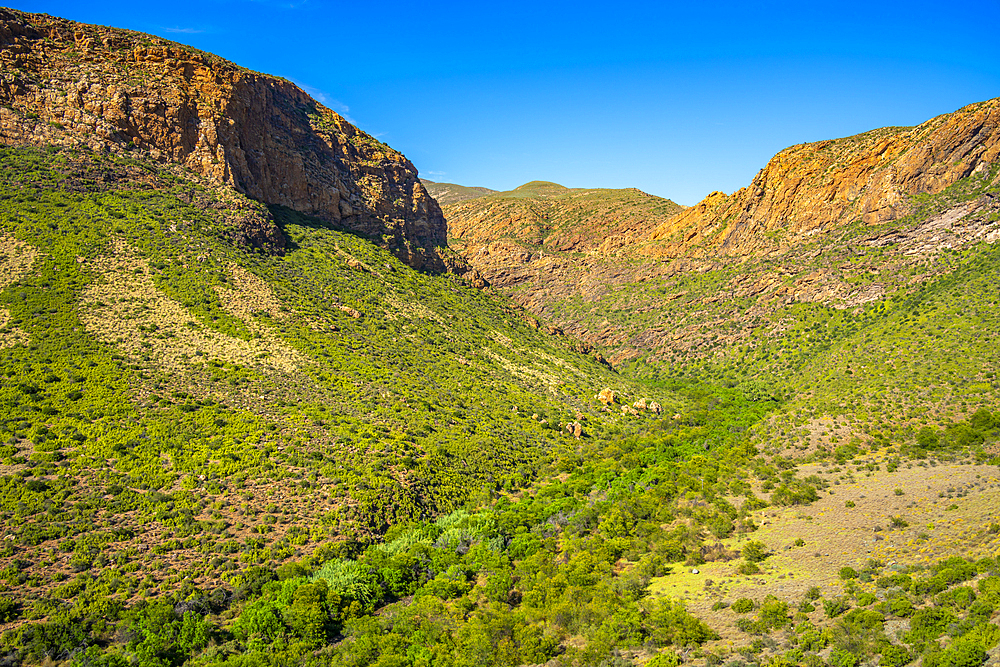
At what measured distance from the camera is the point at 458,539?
28.5 m

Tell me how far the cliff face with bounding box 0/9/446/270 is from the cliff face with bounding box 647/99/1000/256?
5016 cm

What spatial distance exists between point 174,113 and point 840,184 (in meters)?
78.6

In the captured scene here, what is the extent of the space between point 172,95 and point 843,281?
7475cm

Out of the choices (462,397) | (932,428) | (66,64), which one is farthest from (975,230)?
(66,64)

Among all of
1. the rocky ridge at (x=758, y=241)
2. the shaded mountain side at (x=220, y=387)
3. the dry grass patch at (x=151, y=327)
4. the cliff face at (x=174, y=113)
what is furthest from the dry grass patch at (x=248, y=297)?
the rocky ridge at (x=758, y=241)

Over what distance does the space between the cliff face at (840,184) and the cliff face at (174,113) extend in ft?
165

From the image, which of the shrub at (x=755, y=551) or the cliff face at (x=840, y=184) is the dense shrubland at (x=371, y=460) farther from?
the cliff face at (x=840, y=184)

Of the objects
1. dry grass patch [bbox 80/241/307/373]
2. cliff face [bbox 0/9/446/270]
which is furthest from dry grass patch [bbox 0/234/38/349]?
cliff face [bbox 0/9/446/270]

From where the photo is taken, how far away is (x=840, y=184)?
66375mm

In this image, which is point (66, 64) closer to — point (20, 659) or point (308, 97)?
point (308, 97)

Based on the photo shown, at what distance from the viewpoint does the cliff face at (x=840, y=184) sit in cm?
5681

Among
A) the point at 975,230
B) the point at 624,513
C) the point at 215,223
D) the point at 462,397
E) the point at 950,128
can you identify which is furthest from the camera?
the point at 950,128

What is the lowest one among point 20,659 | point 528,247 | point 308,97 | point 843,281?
point 20,659

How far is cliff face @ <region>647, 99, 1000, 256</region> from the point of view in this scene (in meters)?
56.8
